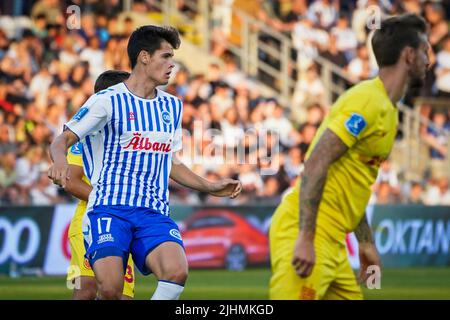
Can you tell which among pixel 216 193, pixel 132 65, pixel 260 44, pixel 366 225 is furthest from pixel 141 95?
pixel 260 44

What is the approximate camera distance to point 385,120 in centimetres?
658

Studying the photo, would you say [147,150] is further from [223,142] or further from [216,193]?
[223,142]

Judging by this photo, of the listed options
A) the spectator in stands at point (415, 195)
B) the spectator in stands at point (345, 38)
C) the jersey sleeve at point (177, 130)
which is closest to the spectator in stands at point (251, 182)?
the spectator in stands at point (415, 195)

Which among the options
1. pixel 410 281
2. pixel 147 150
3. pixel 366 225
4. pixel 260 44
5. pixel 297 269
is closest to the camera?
pixel 297 269

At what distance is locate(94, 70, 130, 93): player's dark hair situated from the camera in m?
9.46

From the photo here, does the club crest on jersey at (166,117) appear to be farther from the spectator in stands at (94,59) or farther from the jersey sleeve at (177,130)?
the spectator in stands at (94,59)

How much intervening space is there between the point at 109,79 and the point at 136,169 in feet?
4.35

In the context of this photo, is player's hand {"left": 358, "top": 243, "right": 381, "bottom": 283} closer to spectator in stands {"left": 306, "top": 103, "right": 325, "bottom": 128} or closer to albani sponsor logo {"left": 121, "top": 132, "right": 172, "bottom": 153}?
albani sponsor logo {"left": 121, "top": 132, "right": 172, "bottom": 153}

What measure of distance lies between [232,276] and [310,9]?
904 cm

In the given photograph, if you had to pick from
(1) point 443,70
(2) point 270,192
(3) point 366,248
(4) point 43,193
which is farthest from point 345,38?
(3) point 366,248

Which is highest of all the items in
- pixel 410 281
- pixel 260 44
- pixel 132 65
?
pixel 260 44

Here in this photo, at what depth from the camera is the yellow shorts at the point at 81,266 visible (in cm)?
920

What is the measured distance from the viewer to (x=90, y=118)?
27.1 ft

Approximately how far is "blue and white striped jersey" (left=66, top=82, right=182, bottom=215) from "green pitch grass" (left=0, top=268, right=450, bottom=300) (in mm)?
6548
